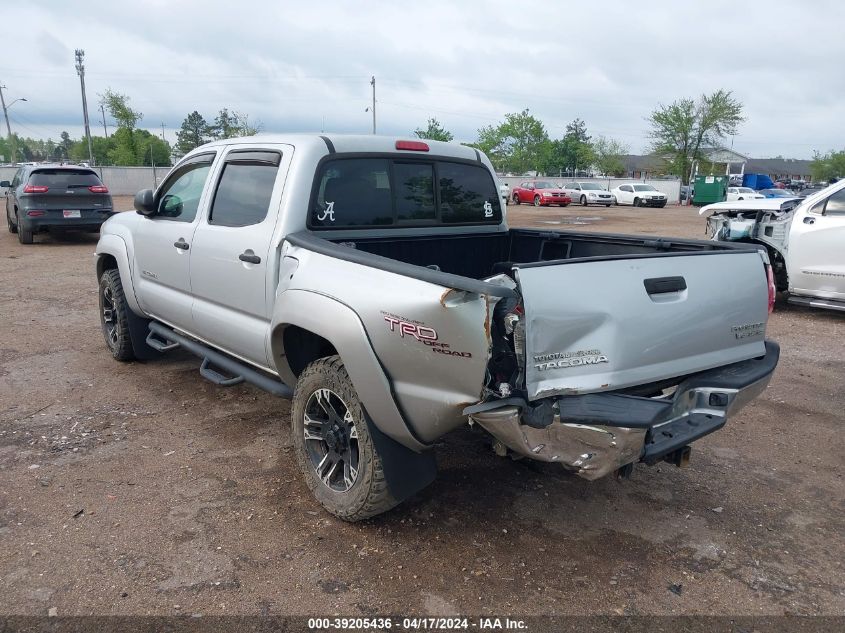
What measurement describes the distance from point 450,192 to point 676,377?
2129 mm

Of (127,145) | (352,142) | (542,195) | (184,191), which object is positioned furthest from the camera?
(127,145)

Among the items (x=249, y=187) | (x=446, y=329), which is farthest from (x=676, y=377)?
(x=249, y=187)

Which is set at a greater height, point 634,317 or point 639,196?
point 634,317

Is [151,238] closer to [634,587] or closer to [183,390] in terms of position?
[183,390]

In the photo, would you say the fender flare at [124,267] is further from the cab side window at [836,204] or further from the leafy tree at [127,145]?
the leafy tree at [127,145]

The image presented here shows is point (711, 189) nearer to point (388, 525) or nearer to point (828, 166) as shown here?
point (388, 525)

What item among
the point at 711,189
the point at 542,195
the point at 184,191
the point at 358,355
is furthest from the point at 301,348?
the point at 711,189

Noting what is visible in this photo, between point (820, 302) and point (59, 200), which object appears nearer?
point (820, 302)

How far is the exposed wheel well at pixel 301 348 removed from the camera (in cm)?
361

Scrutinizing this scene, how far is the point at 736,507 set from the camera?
3.65m

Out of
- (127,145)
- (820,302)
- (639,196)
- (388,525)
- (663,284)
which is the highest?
(127,145)

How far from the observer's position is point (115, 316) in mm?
6047

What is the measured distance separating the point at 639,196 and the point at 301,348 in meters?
36.5

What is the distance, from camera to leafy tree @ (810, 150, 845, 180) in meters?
89.6
